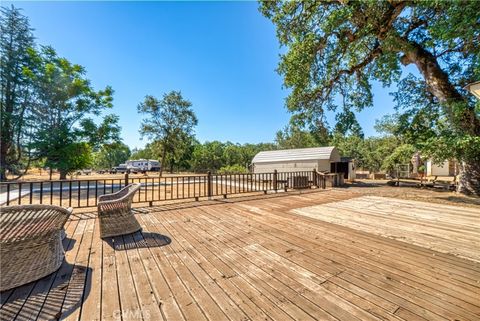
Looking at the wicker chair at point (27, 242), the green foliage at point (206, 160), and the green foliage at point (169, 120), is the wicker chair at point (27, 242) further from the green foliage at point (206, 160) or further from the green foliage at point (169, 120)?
the green foliage at point (206, 160)

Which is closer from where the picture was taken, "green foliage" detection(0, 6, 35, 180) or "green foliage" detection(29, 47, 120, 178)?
"green foliage" detection(0, 6, 35, 180)

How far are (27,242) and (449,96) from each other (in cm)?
1275

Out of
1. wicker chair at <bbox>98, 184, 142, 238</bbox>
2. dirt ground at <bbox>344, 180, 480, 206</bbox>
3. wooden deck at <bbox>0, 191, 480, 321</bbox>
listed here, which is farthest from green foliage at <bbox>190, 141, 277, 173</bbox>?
wooden deck at <bbox>0, 191, 480, 321</bbox>

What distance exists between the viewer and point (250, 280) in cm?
187

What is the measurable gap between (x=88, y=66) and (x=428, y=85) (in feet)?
70.2

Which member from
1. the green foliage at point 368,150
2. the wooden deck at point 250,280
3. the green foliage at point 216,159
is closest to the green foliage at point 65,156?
the wooden deck at point 250,280

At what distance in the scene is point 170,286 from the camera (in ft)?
5.79

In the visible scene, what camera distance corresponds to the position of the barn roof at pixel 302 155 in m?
13.4

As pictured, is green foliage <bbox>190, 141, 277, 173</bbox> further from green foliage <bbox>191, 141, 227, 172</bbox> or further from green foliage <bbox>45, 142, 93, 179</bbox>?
green foliage <bbox>45, 142, 93, 179</bbox>

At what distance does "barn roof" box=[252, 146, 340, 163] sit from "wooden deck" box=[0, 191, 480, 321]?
35.7 ft

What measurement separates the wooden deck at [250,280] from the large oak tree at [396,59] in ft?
22.7

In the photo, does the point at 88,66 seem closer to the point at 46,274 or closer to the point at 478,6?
the point at 46,274

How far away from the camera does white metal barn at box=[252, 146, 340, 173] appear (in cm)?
1319

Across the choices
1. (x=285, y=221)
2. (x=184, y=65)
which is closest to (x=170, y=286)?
(x=285, y=221)
